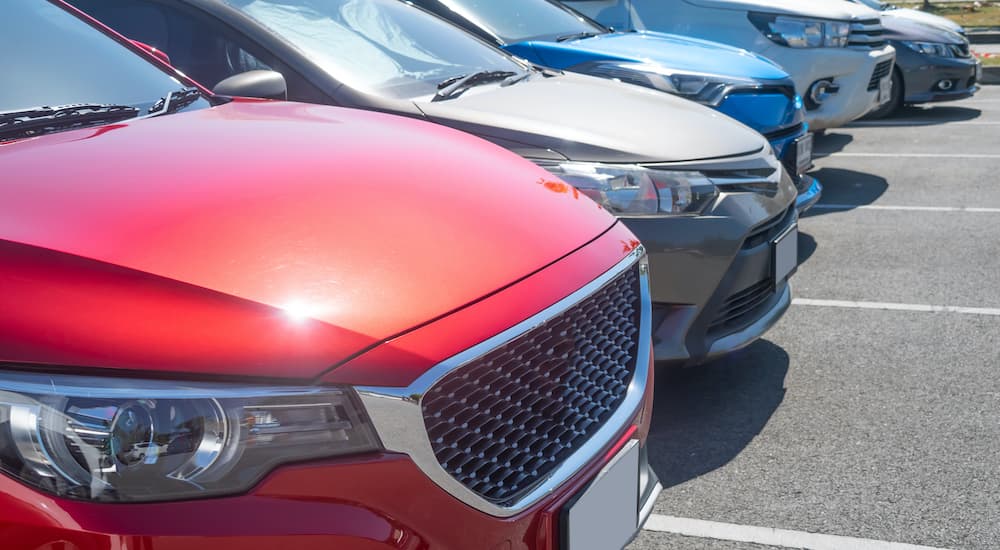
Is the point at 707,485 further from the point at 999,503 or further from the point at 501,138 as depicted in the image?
the point at 501,138

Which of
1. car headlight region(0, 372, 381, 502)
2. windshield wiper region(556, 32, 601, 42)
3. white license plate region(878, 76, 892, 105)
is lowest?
car headlight region(0, 372, 381, 502)

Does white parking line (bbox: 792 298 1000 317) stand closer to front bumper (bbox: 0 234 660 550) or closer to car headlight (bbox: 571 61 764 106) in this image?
car headlight (bbox: 571 61 764 106)

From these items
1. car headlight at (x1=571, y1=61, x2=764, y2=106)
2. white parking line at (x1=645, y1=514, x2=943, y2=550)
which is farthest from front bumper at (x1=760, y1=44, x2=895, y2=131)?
white parking line at (x1=645, y1=514, x2=943, y2=550)

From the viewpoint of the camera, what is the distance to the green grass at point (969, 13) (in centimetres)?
2132

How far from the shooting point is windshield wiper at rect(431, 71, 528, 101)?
3513 mm

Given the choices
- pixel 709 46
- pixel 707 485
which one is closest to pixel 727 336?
pixel 707 485

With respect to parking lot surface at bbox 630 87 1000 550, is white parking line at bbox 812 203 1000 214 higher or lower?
higher

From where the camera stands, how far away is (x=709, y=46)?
229 inches

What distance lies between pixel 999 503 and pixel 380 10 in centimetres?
296

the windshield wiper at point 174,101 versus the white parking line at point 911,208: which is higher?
the windshield wiper at point 174,101

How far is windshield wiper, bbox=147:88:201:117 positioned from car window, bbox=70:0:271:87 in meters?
0.78

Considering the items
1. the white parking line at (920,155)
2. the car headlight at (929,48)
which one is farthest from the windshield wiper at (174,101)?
the car headlight at (929,48)

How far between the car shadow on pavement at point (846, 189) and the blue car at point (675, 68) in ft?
4.55

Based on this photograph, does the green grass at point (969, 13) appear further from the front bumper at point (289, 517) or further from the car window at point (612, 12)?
the front bumper at point (289, 517)
